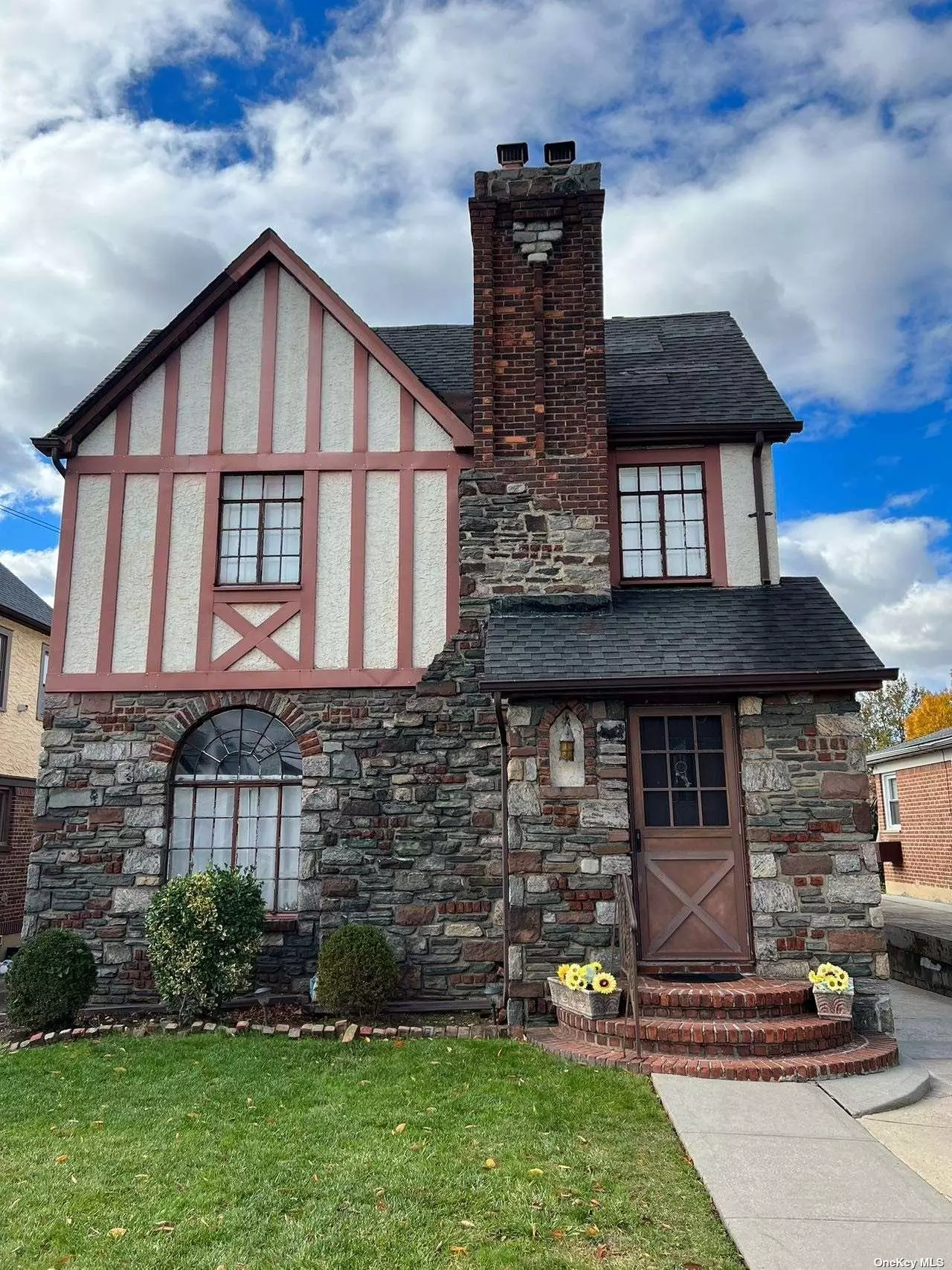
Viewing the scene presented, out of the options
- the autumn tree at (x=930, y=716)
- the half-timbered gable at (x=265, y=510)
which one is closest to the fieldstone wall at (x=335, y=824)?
the half-timbered gable at (x=265, y=510)

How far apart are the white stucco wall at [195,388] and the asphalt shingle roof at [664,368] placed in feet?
7.38

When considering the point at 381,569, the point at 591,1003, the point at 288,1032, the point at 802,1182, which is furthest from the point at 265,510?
the point at 802,1182

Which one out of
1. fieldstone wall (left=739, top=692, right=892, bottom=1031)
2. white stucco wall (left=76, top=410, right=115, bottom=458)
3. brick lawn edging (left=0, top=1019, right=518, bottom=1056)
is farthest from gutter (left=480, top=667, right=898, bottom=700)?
white stucco wall (left=76, top=410, right=115, bottom=458)

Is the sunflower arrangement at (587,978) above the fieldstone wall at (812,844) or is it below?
below

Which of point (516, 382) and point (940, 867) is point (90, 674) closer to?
point (516, 382)

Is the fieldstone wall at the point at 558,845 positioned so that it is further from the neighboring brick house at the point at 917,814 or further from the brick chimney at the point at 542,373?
the neighboring brick house at the point at 917,814

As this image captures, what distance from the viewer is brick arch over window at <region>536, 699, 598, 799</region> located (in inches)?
326

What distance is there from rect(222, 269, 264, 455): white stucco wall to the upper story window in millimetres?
18038

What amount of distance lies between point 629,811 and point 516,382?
4.99 metres

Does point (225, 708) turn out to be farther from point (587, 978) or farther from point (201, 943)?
point (587, 978)

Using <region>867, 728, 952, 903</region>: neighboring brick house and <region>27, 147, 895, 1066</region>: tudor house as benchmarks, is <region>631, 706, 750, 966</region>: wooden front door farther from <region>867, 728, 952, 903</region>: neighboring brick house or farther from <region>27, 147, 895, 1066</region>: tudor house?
<region>867, 728, 952, 903</region>: neighboring brick house

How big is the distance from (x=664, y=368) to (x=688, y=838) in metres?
6.53

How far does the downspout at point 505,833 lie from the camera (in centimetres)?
811

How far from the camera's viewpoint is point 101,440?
1060 centimetres
